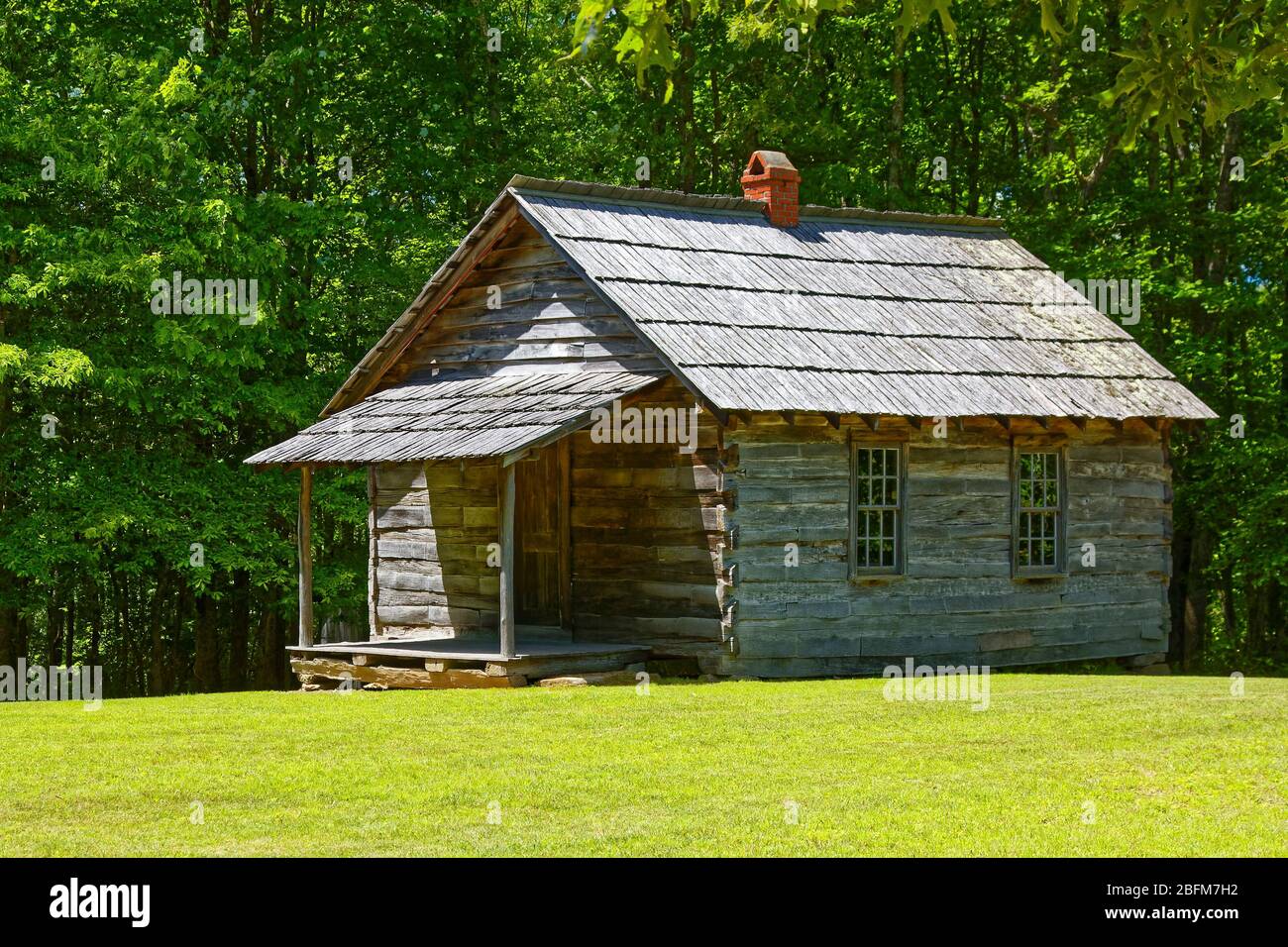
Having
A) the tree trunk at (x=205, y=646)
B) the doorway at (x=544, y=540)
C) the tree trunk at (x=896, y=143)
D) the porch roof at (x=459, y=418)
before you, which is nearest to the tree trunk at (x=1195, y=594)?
the tree trunk at (x=896, y=143)

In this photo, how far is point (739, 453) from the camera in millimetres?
19625

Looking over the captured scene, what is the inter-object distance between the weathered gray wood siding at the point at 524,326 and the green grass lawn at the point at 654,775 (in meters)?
5.25

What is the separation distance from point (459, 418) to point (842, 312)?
219 inches

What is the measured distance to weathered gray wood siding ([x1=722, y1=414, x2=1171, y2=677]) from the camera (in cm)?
1992

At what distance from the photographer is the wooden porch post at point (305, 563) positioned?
71.6 feet

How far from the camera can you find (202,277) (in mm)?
26234

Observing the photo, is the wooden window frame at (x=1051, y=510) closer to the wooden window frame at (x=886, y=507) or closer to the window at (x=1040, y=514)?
the window at (x=1040, y=514)

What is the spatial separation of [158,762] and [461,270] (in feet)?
37.0

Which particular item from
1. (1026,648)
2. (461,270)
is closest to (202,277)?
(461,270)

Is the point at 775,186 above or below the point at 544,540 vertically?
above

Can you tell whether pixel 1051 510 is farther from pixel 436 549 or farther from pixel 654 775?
pixel 654 775

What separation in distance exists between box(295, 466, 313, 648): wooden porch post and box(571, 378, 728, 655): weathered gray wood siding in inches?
140

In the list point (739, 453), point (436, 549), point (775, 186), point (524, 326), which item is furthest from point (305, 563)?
point (775, 186)

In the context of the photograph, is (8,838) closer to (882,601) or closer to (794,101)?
(882,601)
